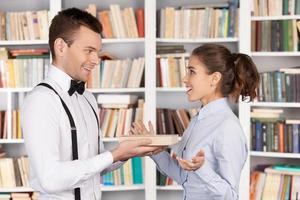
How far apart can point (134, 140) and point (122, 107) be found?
7.31 ft

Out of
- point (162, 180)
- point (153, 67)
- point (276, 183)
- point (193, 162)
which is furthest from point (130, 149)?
point (276, 183)

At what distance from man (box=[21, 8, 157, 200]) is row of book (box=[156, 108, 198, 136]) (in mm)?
2066

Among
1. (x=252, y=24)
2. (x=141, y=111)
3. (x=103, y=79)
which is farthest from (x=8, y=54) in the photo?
(x=252, y=24)

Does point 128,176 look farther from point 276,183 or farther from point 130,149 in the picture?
point 130,149

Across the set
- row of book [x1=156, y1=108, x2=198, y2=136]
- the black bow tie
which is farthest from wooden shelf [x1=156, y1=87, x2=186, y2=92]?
the black bow tie

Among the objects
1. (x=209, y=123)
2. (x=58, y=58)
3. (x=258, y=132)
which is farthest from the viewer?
(x=258, y=132)

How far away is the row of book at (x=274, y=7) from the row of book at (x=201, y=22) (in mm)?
156

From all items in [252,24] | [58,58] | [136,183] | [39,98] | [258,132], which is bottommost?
[136,183]

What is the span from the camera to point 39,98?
1959 millimetres

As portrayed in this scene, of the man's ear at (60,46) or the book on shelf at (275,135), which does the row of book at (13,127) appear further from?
the man's ear at (60,46)

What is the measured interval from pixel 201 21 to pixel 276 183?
4.80 ft

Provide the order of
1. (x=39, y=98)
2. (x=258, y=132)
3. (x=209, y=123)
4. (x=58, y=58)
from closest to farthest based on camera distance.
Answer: (x=39, y=98) < (x=58, y=58) < (x=209, y=123) < (x=258, y=132)

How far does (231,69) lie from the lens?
2.46 meters

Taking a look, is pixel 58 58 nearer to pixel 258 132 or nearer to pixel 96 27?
pixel 96 27
